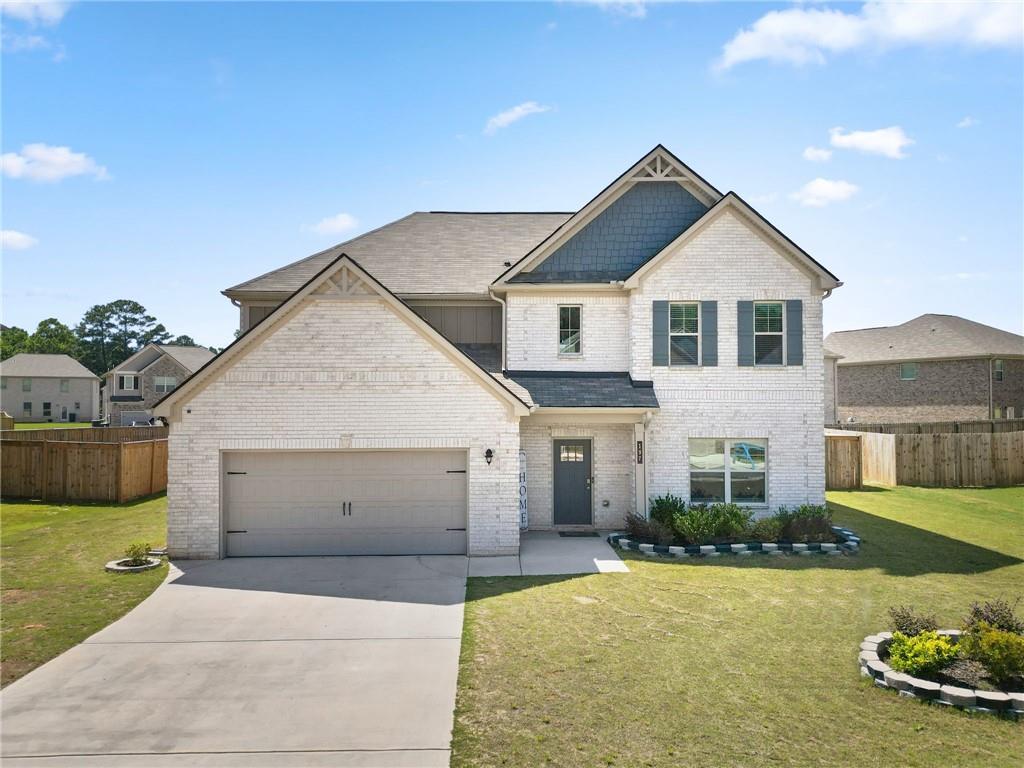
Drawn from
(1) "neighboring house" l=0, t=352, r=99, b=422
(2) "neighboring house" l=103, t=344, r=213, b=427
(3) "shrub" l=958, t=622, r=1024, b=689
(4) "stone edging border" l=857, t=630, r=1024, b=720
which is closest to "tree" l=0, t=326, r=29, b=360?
(1) "neighboring house" l=0, t=352, r=99, b=422

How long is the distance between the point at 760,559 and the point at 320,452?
30.6 ft

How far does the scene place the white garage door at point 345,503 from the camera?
1291cm

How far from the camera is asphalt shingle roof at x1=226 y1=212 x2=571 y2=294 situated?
16984 mm

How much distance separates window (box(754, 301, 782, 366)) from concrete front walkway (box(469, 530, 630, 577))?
19.5 feet

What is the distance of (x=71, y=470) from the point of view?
19.5m

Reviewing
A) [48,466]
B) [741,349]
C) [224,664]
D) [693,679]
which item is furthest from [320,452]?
[48,466]

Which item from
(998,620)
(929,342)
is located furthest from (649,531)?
(929,342)

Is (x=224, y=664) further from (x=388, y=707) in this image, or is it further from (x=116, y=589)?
(x=116, y=589)

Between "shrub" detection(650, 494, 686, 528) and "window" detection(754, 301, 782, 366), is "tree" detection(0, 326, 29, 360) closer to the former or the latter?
"shrub" detection(650, 494, 686, 528)

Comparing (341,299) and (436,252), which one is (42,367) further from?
(341,299)

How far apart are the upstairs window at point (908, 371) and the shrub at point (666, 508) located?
28972 millimetres

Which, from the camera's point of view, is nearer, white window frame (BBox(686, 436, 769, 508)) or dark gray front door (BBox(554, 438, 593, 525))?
white window frame (BBox(686, 436, 769, 508))

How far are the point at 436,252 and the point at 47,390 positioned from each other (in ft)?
225

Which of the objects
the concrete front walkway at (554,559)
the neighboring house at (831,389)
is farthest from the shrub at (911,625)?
the neighboring house at (831,389)
